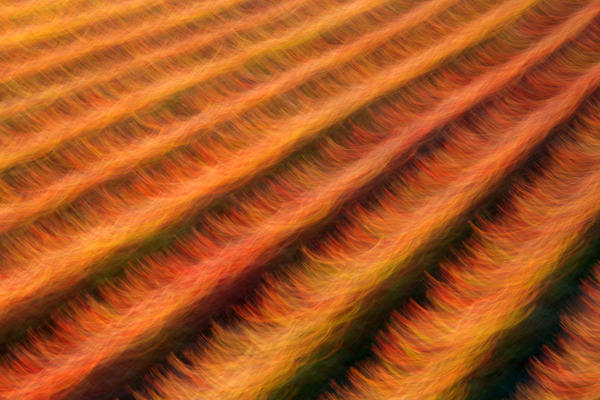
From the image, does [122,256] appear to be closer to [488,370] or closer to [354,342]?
[354,342]

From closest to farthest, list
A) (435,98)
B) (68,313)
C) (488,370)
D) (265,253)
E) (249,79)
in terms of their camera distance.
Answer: (488,370), (68,313), (265,253), (435,98), (249,79)

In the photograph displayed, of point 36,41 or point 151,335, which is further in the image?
point 36,41

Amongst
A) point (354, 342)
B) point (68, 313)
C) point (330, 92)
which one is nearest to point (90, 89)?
point (330, 92)

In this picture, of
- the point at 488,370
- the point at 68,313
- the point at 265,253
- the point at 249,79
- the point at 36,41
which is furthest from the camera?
the point at 36,41

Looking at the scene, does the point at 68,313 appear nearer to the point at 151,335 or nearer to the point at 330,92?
the point at 151,335

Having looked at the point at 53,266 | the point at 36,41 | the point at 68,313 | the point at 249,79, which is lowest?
the point at 68,313

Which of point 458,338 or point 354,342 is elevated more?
point 354,342
